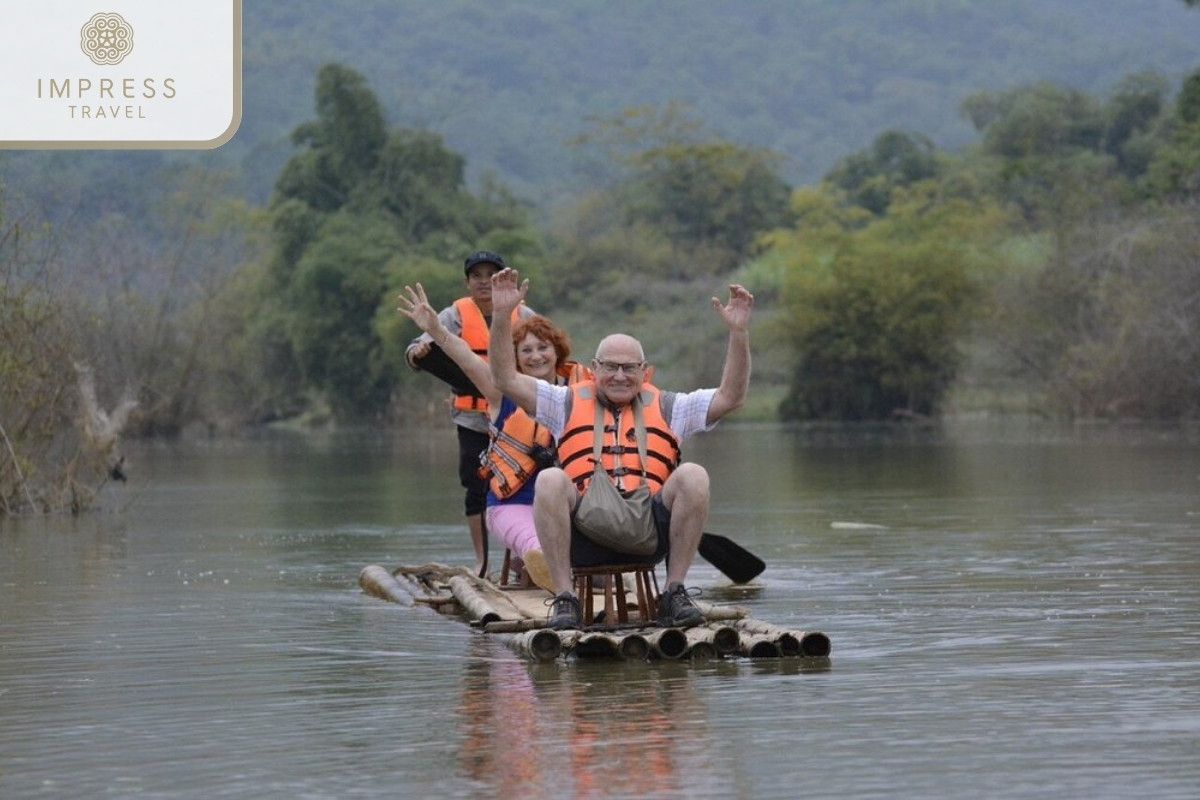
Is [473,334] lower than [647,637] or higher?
higher

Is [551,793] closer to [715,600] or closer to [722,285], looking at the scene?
[715,600]

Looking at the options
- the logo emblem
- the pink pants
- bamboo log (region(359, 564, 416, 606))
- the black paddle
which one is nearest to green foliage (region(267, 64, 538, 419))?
the logo emblem

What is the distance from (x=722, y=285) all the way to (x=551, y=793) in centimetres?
7819

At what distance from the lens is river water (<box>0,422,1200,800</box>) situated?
7250 millimetres

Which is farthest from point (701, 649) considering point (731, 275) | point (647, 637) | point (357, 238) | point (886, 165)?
point (886, 165)

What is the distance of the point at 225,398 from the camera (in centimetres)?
7294

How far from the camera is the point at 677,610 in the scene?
411 inches

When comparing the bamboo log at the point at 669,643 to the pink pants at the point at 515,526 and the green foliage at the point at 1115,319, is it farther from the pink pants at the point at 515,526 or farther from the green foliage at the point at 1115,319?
the green foliage at the point at 1115,319

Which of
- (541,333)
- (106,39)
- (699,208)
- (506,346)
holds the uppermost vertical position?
(699,208)

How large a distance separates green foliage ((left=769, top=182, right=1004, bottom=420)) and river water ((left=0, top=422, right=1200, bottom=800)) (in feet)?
146

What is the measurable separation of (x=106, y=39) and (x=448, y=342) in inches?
408

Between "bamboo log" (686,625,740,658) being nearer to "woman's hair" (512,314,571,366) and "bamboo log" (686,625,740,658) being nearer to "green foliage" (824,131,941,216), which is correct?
"woman's hair" (512,314,571,366)

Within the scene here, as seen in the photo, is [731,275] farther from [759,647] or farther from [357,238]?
[759,647]

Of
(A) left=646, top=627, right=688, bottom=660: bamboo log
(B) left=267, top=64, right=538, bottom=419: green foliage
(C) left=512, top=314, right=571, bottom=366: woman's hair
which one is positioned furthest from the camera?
(B) left=267, top=64, right=538, bottom=419: green foliage
